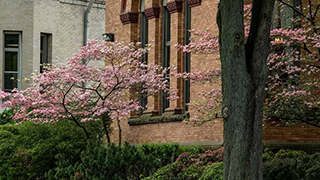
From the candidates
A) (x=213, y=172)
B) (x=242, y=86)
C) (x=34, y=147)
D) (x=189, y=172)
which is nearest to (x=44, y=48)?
(x=34, y=147)

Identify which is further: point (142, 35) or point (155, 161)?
point (142, 35)

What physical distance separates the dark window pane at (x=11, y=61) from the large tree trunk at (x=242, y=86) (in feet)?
78.6

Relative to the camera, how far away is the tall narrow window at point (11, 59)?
34.3 metres

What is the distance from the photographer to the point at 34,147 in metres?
20.2

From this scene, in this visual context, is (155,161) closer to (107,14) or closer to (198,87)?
(198,87)

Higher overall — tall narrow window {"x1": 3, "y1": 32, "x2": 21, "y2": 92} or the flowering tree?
tall narrow window {"x1": 3, "y1": 32, "x2": 21, "y2": 92}

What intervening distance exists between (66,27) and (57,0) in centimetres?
146

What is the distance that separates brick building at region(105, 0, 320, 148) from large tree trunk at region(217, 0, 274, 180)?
6.94 metres

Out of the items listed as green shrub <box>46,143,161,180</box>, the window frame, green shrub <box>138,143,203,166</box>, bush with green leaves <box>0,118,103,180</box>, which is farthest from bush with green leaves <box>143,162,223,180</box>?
the window frame

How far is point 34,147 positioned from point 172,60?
620 centimetres

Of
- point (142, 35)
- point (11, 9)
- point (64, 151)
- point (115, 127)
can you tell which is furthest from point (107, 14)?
point (64, 151)

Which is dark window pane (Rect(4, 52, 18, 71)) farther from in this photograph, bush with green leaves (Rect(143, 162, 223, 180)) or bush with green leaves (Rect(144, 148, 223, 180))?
bush with green leaves (Rect(143, 162, 223, 180))

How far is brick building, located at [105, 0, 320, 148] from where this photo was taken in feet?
68.5

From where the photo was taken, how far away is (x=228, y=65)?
11.7 m
